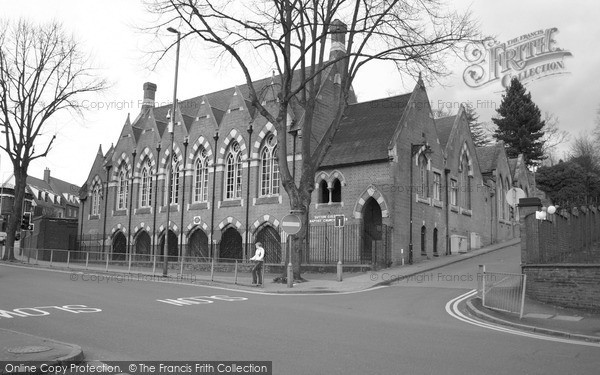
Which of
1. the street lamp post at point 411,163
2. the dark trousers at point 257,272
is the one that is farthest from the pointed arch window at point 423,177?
the dark trousers at point 257,272

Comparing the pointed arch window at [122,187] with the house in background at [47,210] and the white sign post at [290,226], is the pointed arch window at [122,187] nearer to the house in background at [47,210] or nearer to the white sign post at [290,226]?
the house in background at [47,210]

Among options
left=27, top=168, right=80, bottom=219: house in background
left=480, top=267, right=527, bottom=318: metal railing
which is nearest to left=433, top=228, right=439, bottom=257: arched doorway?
left=480, top=267, right=527, bottom=318: metal railing

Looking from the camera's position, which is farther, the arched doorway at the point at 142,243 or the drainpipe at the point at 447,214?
the arched doorway at the point at 142,243

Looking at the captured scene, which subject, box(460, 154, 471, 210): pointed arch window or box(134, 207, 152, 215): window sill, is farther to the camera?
box(134, 207, 152, 215): window sill

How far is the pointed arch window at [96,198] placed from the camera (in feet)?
152

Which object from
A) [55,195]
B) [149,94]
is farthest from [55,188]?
[149,94]

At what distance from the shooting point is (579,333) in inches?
435

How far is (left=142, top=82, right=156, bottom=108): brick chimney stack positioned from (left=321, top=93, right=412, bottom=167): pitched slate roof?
24113 mm

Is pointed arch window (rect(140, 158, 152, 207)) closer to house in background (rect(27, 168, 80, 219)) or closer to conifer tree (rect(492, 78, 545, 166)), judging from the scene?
conifer tree (rect(492, 78, 545, 166))

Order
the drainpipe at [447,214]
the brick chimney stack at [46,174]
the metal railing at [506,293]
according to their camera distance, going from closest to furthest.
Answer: the metal railing at [506,293]
the drainpipe at [447,214]
the brick chimney stack at [46,174]

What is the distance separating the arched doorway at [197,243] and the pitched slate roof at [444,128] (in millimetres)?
16725

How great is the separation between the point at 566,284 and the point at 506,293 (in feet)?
6.83

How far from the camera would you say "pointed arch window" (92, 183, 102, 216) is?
1826 inches

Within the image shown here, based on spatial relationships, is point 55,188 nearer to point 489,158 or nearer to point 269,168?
point 269,168
